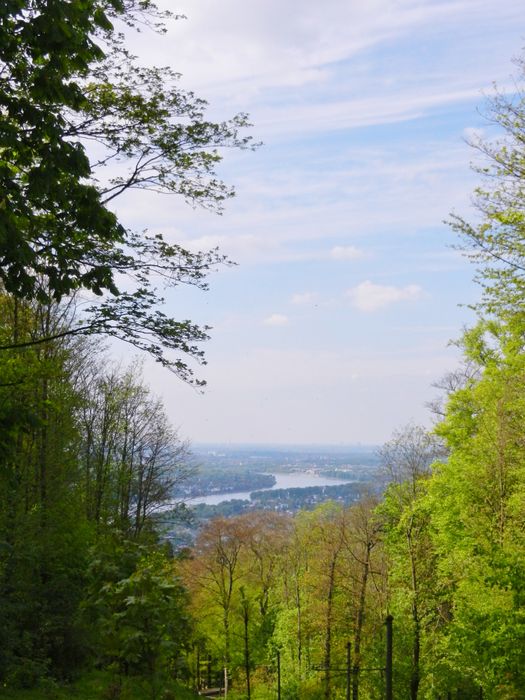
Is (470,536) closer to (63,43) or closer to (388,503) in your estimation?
(388,503)

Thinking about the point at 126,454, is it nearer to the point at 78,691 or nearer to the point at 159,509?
the point at 159,509

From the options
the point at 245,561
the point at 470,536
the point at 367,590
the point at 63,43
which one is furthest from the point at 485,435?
the point at 245,561

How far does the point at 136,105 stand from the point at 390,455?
19.0 metres

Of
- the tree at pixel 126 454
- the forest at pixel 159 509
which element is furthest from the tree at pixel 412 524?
the tree at pixel 126 454

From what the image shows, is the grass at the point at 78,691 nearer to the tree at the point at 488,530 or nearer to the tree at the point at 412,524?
the tree at the point at 488,530

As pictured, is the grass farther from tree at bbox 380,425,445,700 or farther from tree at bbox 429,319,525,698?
tree at bbox 380,425,445,700

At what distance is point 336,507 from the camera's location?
124 feet

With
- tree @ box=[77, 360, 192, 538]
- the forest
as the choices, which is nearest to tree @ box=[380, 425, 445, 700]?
the forest

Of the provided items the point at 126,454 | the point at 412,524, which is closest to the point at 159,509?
the point at 126,454

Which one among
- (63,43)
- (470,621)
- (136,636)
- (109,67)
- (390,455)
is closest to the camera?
(63,43)

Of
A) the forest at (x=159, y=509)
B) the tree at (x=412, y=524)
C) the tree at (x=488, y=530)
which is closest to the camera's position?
the forest at (x=159, y=509)

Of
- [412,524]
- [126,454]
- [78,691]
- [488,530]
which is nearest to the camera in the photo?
[78,691]

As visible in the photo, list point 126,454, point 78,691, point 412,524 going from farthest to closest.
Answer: point 126,454 < point 412,524 < point 78,691

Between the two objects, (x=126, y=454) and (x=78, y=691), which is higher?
(x=126, y=454)
